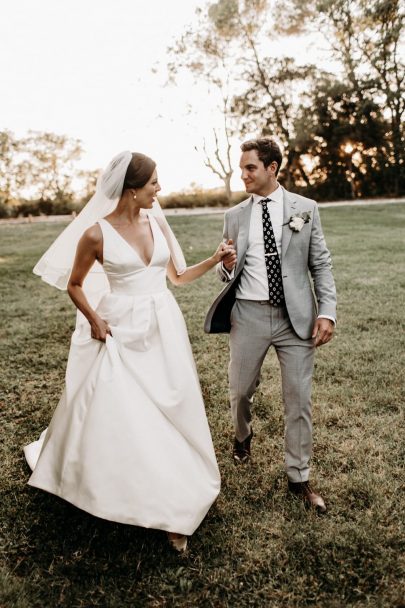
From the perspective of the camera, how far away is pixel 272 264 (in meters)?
3.65

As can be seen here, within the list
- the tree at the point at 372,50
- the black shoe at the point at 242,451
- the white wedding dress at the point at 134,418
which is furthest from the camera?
the tree at the point at 372,50

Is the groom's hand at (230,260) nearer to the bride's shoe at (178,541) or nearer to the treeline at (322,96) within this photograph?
the bride's shoe at (178,541)

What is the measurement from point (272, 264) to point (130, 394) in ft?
4.44

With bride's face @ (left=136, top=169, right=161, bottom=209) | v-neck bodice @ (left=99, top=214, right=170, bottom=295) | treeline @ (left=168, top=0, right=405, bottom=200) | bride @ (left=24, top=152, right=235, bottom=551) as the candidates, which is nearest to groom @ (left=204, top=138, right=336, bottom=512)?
bride @ (left=24, top=152, right=235, bottom=551)

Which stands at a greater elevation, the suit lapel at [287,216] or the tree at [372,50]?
the tree at [372,50]

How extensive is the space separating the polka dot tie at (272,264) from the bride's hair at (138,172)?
872 millimetres

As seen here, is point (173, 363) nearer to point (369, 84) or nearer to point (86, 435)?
point (86, 435)

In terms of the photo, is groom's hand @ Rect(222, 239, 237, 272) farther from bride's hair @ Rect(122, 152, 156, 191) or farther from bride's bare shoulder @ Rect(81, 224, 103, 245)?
bride's bare shoulder @ Rect(81, 224, 103, 245)

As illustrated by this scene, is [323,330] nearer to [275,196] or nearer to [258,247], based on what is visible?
[258,247]

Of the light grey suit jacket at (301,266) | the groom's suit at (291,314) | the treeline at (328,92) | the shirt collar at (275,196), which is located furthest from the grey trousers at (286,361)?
the treeline at (328,92)

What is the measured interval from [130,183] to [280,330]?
1480 mm

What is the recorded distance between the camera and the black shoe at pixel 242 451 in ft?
13.7

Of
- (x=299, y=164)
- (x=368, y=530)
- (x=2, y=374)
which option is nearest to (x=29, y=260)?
(x=2, y=374)

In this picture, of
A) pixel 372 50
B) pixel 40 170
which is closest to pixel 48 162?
pixel 40 170
